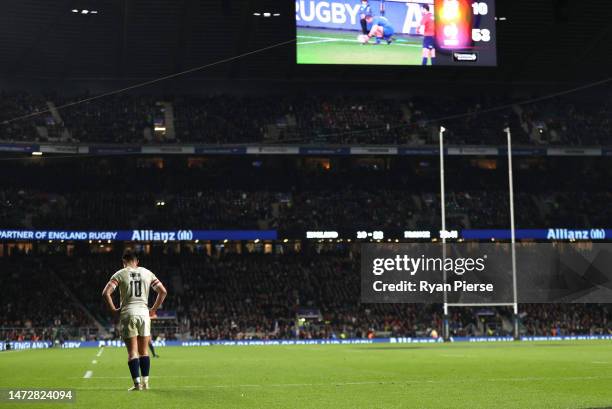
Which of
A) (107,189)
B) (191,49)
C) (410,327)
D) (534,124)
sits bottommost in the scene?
(410,327)

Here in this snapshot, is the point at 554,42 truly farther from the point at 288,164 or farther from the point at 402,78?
the point at 288,164

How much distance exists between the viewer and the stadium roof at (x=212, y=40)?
52.6 m

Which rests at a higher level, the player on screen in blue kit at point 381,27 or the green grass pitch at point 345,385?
the player on screen in blue kit at point 381,27

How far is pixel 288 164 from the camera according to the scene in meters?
64.6

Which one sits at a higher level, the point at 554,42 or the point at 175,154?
the point at 554,42

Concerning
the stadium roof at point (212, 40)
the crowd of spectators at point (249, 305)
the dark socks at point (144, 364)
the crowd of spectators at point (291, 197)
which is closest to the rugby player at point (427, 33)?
the stadium roof at point (212, 40)

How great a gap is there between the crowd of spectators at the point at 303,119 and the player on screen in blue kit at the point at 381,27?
12.0m

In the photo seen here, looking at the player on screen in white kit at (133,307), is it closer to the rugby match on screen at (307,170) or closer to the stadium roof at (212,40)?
the rugby match on screen at (307,170)

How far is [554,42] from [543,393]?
4892 centimetres

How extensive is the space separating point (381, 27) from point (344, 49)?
2231mm

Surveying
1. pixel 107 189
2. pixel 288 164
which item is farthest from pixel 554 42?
pixel 107 189

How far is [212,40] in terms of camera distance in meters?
56.7

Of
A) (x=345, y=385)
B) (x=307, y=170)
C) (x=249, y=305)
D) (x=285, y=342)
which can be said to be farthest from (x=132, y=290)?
(x=307, y=170)

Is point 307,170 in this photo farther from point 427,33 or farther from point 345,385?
point 345,385
